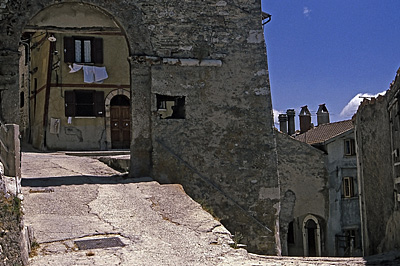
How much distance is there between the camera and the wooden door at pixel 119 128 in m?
20.5

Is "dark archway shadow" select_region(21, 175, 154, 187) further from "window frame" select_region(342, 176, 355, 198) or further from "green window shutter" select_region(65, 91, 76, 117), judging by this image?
"window frame" select_region(342, 176, 355, 198)

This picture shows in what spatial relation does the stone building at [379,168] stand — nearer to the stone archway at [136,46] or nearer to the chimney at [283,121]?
the stone archway at [136,46]

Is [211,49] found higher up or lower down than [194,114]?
higher up

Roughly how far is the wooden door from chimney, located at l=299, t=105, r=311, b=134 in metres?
11.8

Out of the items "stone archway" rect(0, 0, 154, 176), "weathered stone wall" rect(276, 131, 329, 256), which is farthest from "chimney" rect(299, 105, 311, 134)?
"stone archway" rect(0, 0, 154, 176)

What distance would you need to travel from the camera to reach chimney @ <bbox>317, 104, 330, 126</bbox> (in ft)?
93.9

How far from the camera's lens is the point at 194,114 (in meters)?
9.80

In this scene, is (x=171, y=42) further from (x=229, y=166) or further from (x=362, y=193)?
(x=362, y=193)

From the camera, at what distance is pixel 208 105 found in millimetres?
9891

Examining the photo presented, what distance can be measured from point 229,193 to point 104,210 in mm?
3232

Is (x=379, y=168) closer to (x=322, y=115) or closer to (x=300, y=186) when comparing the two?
(x=300, y=186)

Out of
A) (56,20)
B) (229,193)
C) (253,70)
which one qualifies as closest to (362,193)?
(229,193)

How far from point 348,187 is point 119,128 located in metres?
10.8

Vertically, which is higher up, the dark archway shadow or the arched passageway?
the arched passageway
